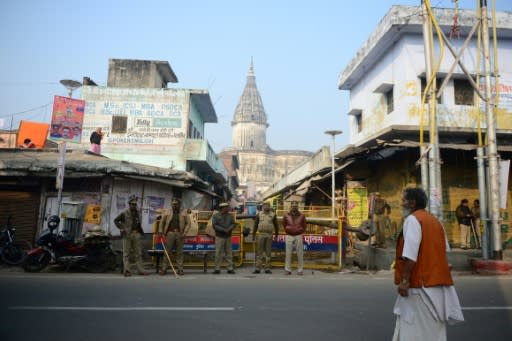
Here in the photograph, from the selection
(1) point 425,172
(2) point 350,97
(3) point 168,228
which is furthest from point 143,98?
(1) point 425,172

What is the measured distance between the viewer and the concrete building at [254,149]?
87.8 meters

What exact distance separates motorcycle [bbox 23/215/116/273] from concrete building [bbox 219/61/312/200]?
75.9m

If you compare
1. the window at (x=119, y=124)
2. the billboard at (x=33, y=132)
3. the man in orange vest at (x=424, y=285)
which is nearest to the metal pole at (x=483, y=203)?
the man in orange vest at (x=424, y=285)

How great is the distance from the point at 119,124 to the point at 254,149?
220 feet

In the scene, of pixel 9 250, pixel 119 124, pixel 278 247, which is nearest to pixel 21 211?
pixel 9 250

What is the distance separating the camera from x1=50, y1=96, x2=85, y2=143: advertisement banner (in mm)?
15984

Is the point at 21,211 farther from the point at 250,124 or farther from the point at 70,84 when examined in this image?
the point at 250,124

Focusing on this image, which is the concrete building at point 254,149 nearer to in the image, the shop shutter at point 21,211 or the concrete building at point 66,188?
the concrete building at point 66,188

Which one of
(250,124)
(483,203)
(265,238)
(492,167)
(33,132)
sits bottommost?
(265,238)

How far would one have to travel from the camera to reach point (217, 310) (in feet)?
17.9

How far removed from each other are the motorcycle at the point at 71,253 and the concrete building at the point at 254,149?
7594cm

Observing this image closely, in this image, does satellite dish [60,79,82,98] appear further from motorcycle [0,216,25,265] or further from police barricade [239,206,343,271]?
police barricade [239,206,343,271]

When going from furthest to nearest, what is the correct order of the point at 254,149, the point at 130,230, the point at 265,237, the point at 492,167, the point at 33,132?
the point at 254,149
the point at 33,132
the point at 492,167
the point at 265,237
the point at 130,230

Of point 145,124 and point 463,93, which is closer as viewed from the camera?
point 463,93
